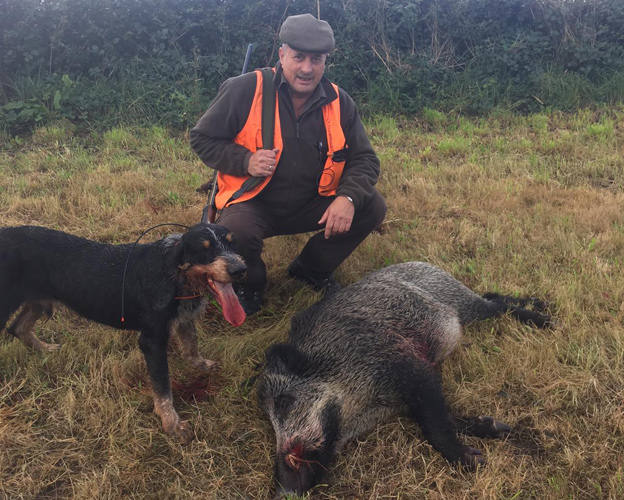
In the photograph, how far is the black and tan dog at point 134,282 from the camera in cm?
299

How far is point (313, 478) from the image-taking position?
276 cm

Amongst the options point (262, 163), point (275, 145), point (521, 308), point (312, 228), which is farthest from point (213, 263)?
point (521, 308)

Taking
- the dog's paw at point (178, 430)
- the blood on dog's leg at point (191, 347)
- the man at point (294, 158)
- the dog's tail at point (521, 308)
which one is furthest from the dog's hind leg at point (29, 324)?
the dog's tail at point (521, 308)

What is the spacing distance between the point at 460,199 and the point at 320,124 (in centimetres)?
246

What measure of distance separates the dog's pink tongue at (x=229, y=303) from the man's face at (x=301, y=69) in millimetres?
1942

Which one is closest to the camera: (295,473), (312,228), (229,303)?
(295,473)

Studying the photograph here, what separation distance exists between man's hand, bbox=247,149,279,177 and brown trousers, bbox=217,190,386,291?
0.33 metres

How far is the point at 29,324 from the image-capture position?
12.2 feet

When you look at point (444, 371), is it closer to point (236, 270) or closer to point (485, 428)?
point (485, 428)

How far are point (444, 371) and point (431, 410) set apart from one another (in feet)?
1.90

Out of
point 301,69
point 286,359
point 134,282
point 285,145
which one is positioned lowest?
point 286,359

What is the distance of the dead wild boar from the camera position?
9.33 ft

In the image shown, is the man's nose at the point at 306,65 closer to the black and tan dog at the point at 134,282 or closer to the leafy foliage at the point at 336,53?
the black and tan dog at the point at 134,282

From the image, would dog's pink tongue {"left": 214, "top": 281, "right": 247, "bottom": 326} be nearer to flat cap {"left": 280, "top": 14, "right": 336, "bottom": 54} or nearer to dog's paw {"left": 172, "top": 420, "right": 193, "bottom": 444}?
dog's paw {"left": 172, "top": 420, "right": 193, "bottom": 444}
